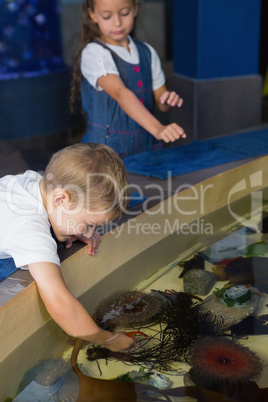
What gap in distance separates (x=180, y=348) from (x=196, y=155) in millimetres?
1236

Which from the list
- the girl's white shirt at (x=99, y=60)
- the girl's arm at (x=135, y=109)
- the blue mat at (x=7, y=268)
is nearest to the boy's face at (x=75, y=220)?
the blue mat at (x=7, y=268)

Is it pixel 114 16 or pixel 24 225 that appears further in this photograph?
pixel 114 16

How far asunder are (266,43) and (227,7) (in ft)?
8.42

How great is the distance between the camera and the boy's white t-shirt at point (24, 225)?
1247 mm

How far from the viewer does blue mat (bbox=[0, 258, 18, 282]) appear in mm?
1310

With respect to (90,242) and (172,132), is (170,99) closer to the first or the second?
(172,132)

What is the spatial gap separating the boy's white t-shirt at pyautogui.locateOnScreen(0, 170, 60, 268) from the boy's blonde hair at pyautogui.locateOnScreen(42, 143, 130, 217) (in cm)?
9

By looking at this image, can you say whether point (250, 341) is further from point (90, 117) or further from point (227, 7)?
point (227, 7)

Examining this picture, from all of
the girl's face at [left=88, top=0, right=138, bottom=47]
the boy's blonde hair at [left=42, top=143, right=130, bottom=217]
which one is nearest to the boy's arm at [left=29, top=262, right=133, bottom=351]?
the boy's blonde hair at [left=42, top=143, right=130, bottom=217]

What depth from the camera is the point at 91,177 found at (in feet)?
4.26

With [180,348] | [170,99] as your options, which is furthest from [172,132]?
[180,348]

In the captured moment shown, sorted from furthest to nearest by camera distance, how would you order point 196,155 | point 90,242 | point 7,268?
point 196,155 < point 90,242 < point 7,268

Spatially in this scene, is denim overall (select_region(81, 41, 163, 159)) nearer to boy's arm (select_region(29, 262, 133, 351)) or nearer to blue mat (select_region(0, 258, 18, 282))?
blue mat (select_region(0, 258, 18, 282))

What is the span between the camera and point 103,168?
130cm
